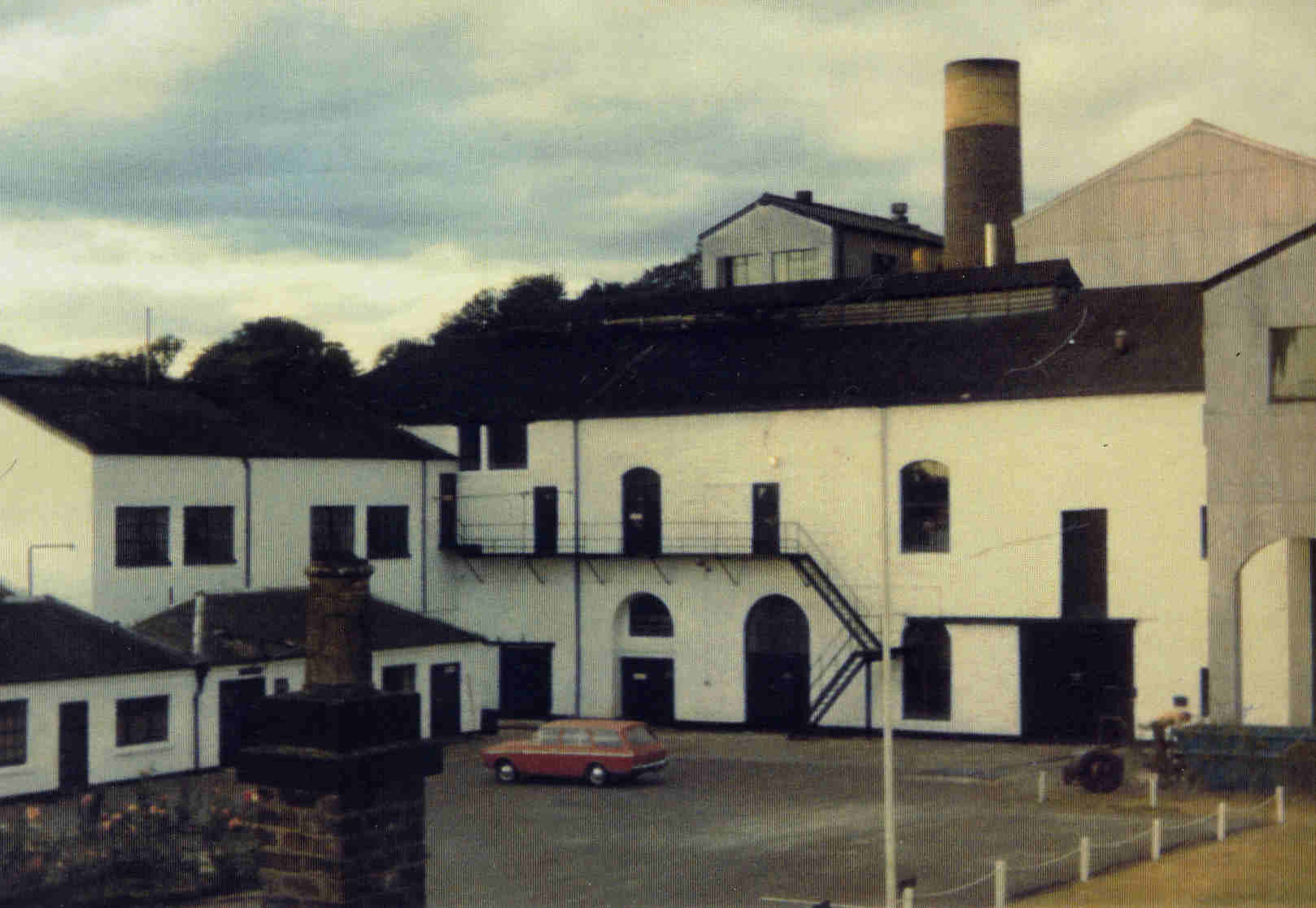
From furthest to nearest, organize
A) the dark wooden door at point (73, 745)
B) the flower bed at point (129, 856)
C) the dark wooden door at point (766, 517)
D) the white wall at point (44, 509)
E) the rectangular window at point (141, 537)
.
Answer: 1. the dark wooden door at point (766, 517)
2. the rectangular window at point (141, 537)
3. the white wall at point (44, 509)
4. the dark wooden door at point (73, 745)
5. the flower bed at point (129, 856)

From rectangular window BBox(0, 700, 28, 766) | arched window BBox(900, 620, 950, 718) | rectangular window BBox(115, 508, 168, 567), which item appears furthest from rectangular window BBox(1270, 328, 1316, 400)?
rectangular window BBox(0, 700, 28, 766)

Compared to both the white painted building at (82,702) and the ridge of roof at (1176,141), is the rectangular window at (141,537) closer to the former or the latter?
the white painted building at (82,702)

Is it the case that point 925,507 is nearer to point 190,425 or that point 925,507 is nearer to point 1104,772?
point 1104,772

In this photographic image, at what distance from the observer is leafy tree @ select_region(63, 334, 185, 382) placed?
76.2m

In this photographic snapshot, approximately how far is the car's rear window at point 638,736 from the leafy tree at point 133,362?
43446mm

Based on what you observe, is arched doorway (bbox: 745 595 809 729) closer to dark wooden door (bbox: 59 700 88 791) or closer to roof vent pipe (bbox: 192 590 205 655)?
roof vent pipe (bbox: 192 590 205 655)

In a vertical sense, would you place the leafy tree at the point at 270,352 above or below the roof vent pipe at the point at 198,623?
above

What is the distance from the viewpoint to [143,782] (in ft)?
110

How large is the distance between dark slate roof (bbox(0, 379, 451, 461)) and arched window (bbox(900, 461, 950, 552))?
14255mm

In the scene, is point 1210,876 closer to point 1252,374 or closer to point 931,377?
point 1252,374

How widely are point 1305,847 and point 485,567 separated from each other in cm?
2849

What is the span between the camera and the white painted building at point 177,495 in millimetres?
39062

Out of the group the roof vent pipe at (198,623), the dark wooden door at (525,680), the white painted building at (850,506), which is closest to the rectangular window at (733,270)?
the white painted building at (850,506)

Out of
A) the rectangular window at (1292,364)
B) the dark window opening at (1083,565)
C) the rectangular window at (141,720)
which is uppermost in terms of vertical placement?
the rectangular window at (1292,364)
